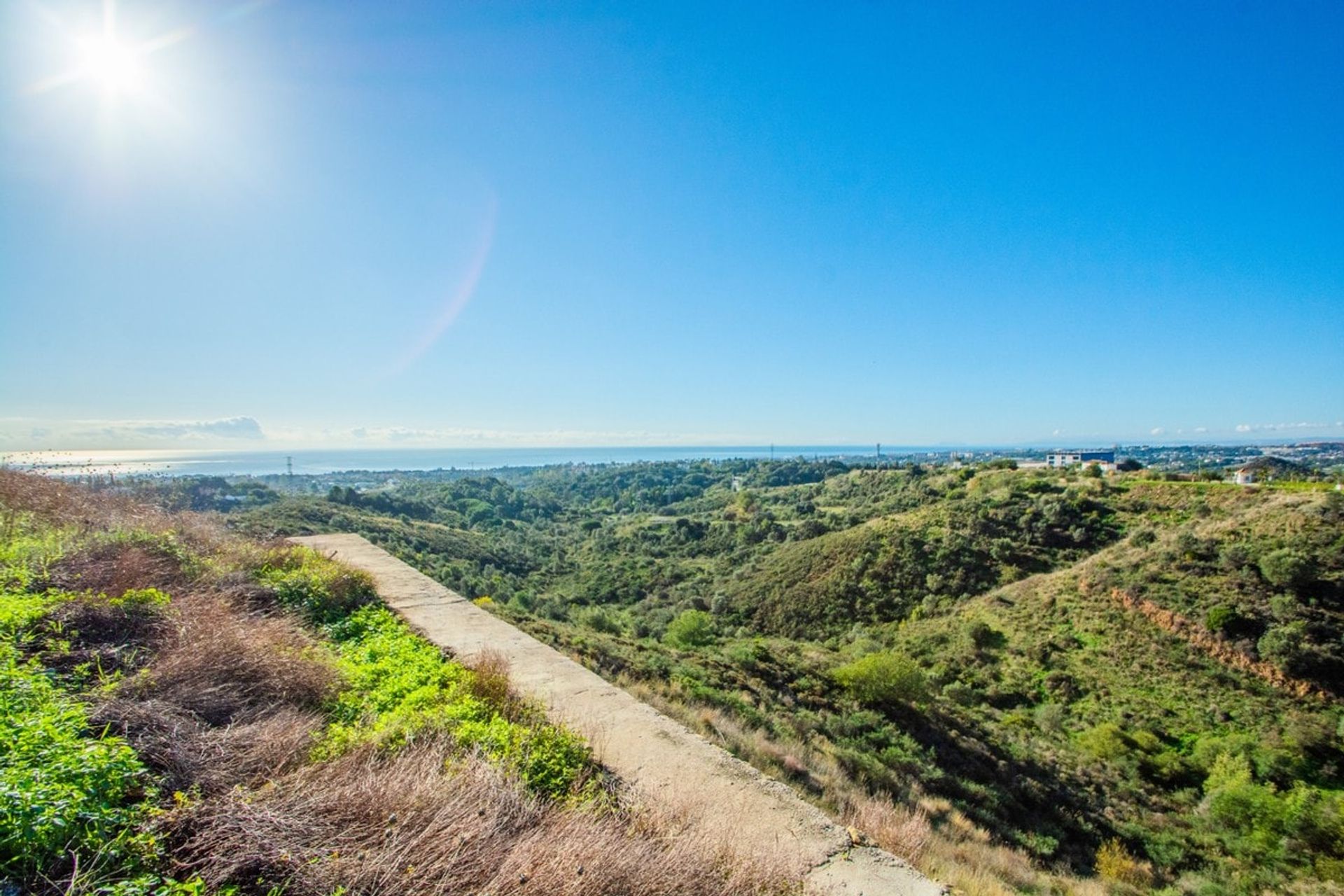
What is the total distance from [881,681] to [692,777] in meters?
14.0

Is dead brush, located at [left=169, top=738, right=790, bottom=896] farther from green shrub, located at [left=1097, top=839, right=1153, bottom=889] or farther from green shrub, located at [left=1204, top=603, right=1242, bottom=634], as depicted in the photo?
green shrub, located at [left=1204, top=603, right=1242, bottom=634]

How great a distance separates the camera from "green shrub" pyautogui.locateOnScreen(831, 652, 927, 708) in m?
14.4

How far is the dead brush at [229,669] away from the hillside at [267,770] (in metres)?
0.01

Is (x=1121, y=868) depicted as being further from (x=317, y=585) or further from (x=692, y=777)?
(x=317, y=585)

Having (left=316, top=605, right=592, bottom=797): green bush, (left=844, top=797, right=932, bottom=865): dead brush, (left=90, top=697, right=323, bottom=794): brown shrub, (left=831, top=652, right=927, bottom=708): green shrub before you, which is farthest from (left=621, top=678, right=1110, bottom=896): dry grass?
(left=831, top=652, right=927, bottom=708): green shrub

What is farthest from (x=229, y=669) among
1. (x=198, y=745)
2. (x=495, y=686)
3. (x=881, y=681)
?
(x=881, y=681)

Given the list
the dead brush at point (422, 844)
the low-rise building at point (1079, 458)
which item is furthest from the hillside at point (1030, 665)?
the low-rise building at point (1079, 458)

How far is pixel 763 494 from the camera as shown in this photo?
86.6m

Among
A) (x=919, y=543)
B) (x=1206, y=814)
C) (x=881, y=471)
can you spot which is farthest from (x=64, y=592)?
(x=881, y=471)

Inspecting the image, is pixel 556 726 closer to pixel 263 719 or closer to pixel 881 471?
pixel 263 719

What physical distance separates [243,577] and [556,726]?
4.57 meters

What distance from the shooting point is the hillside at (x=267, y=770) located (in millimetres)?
1534

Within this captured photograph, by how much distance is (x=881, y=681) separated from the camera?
49.3ft

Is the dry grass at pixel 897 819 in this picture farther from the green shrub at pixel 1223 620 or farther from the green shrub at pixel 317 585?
the green shrub at pixel 1223 620
